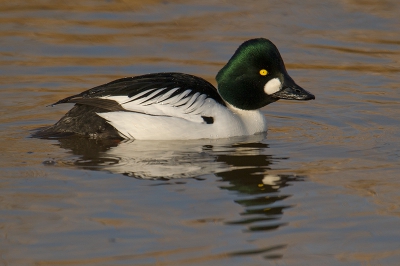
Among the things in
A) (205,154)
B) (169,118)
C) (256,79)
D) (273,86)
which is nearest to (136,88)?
(169,118)

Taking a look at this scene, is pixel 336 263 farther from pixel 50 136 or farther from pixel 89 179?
pixel 50 136

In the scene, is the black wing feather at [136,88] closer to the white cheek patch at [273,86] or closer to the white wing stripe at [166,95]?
the white wing stripe at [166,95]

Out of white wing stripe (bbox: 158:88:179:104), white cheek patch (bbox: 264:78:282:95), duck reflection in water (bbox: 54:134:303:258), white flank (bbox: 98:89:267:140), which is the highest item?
white cheek patch (bbox: 264:78:282:95)

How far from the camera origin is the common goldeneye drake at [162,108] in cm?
895

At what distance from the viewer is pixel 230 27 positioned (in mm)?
13992

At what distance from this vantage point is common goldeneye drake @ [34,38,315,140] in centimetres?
895

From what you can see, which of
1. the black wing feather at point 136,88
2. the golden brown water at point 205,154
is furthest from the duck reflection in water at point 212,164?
the black wing feather at point 136,88

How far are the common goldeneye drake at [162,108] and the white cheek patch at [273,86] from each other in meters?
0.06

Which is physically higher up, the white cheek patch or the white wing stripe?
the white cheek patch

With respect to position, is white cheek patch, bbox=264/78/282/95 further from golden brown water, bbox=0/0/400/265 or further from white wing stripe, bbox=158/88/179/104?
white wing stripe, bbox=158/88/179/104

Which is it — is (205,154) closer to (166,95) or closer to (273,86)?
(166,95)

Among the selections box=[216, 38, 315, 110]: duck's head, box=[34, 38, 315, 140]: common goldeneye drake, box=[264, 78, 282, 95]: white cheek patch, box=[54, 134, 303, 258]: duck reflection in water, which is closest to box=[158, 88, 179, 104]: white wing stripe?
box=[34, 38, 315, 140]: common goldeneye drake

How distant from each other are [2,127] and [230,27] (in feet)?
18.3

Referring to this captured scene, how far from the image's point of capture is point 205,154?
8469mm
